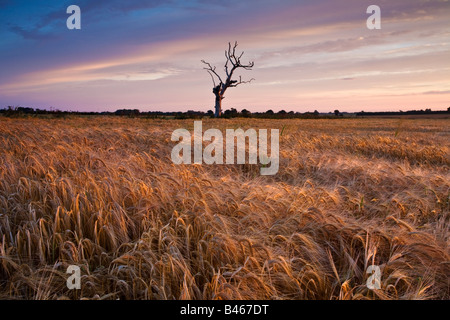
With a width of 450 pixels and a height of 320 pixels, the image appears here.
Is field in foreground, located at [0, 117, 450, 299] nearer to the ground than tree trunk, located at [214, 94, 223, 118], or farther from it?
nearer to the ground

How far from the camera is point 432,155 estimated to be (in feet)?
26.5

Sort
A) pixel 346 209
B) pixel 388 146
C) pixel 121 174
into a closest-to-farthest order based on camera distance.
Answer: pixel 346 209
pixel 121 174
pixel 388 146

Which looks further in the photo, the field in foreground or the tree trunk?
the tree trunk

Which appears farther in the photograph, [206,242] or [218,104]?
[218,104]

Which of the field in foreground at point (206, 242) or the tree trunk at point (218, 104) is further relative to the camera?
the tree trunk at point (218, 104)

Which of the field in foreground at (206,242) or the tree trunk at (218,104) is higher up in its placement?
the tree trunk at (218,104)

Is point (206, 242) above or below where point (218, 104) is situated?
below
